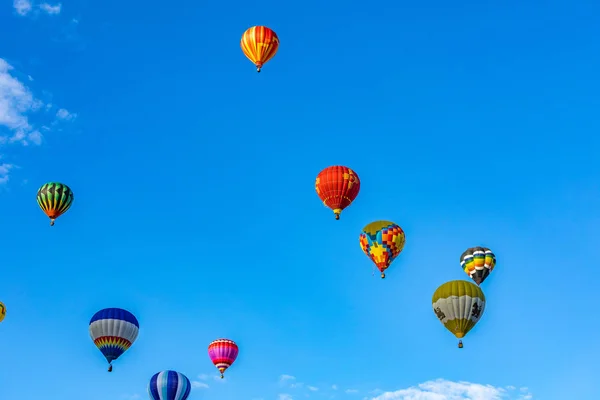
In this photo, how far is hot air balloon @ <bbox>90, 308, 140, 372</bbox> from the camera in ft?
177

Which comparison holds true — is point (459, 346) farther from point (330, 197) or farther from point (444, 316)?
point (330, 197)

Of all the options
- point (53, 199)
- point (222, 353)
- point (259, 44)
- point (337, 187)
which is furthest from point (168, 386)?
point (259, 44)

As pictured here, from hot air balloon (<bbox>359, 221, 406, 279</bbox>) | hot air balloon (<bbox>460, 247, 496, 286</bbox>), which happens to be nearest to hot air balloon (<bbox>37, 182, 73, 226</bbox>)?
hot air balloon (<bbox>359, 221, 406, 279</bbox>)

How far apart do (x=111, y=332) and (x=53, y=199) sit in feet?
31.3

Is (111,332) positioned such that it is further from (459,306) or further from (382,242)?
(459,306)

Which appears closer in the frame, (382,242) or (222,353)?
(382,242)

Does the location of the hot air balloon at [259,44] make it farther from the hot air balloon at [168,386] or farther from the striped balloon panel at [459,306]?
the hot air balloon at [168,386]

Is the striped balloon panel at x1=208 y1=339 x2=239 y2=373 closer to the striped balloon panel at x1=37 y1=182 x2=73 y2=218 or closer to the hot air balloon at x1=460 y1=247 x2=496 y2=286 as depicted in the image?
the striped balloon panel at x1=37 y1=182 x2=73 y2=218

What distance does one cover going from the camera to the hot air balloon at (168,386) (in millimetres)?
56094

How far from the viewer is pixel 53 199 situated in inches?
2191

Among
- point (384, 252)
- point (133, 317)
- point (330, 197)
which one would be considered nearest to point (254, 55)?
point (330, 197)

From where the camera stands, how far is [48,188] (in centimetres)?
5594

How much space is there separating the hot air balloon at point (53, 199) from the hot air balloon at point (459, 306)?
82.3ft

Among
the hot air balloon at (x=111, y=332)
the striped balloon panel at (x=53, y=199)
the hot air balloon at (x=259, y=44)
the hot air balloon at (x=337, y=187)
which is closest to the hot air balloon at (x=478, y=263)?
the hot air balloon at (x=337, y=187)
